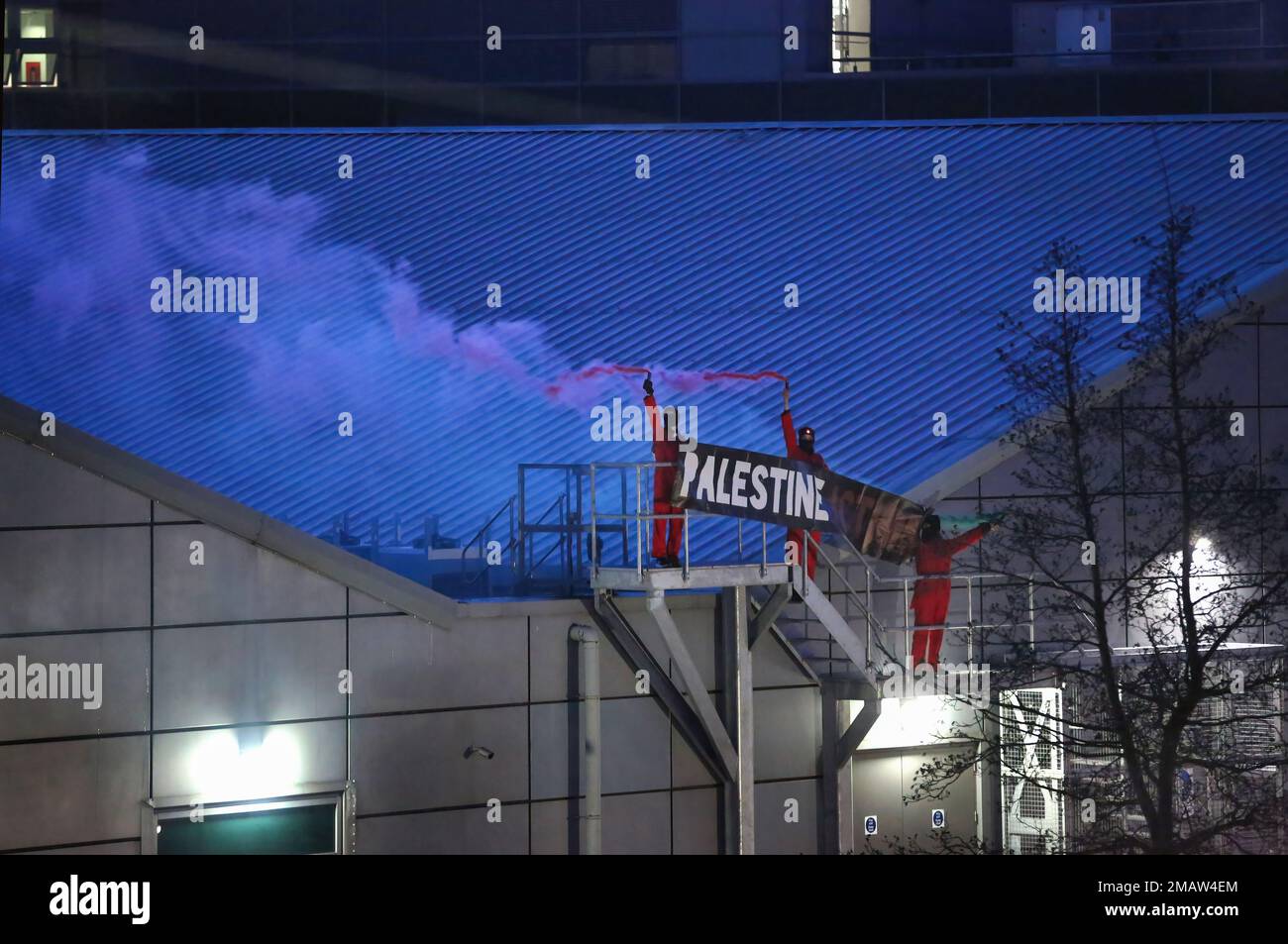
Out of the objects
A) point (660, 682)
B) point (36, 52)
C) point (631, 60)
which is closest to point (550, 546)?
point (660, 682)

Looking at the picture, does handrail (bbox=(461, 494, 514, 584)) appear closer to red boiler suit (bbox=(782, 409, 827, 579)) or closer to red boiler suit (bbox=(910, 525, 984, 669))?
red boiler suit (bbox=(782, 409, 827, 579))

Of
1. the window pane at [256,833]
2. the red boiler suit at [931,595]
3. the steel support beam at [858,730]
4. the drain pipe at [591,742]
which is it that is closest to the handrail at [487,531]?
the drain pipe at [591,742]

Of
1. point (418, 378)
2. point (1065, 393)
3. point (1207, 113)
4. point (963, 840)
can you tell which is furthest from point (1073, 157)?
point (963, 840)

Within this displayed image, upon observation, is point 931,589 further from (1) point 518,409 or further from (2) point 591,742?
(1) point 518,409

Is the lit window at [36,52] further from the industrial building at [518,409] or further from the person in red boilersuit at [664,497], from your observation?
the person in red boilersuit at [664,497]

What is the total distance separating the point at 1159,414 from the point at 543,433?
816cm

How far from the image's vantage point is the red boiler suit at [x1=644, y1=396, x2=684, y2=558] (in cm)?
1739

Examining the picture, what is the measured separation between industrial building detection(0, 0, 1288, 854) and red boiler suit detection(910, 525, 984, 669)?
259mm

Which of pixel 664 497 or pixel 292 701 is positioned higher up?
pixel 664 497

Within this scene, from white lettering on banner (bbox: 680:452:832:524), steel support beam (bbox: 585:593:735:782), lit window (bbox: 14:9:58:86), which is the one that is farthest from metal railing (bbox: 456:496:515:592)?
lit window (bbox: 14:9:58:86)

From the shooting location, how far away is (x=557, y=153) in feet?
102

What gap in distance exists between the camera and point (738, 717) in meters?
17.9

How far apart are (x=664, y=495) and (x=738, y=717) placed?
8.26ft
